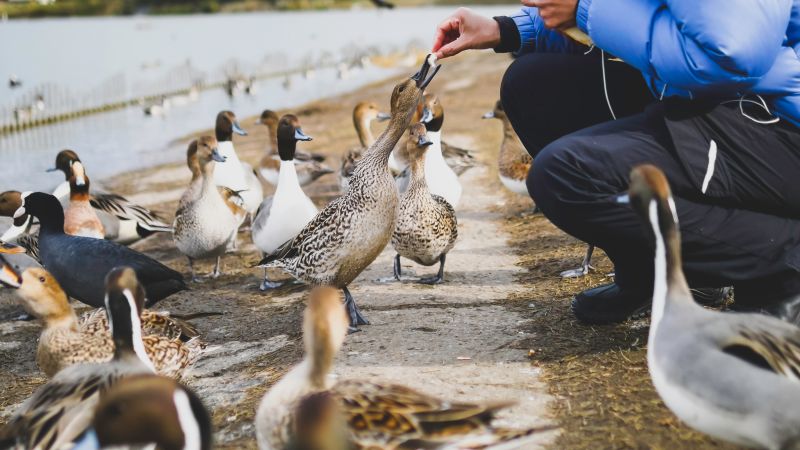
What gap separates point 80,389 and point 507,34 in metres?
2.86

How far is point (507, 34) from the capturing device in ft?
15.7

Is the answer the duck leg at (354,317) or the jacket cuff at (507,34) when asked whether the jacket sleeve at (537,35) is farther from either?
the duck leg at (354,317)

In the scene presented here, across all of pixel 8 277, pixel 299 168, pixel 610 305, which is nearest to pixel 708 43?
pixel 610 305

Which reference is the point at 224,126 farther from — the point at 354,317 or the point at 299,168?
the point at 354,317

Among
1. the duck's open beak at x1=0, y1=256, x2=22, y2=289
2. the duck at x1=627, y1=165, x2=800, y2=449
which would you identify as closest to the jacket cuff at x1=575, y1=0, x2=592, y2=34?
the duck at x1=627, y1=165, x2=800, y2=449

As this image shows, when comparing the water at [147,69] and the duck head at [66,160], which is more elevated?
the duck head at [66,160]

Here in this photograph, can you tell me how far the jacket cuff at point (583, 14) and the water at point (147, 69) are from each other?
11312 millimetres

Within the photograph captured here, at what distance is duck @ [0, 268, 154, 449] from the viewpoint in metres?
3.07

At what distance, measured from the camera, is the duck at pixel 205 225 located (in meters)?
7.17

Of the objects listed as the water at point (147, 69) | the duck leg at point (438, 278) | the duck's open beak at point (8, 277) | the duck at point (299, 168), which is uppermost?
the duck's open beak at point (8, 277)

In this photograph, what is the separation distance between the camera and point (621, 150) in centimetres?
381

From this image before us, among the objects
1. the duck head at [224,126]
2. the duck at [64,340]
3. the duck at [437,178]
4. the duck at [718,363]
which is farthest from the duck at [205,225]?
the duck at [718,363]

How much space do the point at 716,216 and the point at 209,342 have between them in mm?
3007

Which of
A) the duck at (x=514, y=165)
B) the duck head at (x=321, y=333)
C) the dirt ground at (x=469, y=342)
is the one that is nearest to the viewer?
the duck head at (x=321, y=333)
